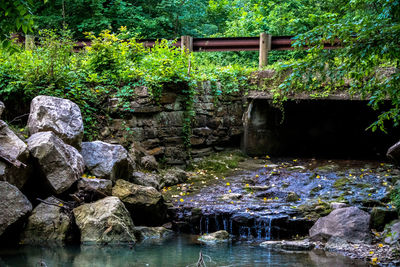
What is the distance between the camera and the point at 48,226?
6258mm

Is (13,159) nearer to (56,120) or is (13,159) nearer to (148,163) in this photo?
(56,120)

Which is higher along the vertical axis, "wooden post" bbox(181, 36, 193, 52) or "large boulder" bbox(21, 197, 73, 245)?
"wooden post" bbox(181, 36, 193, 52)

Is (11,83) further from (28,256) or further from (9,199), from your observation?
(28,256)

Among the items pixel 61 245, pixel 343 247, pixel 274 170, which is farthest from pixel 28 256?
pixel 274 170

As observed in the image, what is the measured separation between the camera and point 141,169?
8.95 meters

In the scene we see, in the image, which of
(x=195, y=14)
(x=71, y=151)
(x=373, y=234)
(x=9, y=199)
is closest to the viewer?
(x=9, y=199)

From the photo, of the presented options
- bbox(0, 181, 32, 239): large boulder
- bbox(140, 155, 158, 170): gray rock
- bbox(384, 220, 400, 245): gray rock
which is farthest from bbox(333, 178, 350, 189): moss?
bbox(0, 181, 32, 239): large boulder

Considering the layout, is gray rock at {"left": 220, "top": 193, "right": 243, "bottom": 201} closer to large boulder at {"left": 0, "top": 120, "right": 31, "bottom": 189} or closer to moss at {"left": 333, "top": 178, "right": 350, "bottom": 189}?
moss at {"left": 333, "top": 178, "right": 350, "bottom": 189}

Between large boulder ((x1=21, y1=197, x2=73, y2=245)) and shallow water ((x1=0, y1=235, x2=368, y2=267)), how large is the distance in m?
0.31

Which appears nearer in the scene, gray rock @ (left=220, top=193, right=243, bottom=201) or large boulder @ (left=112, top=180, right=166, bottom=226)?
large boulder @ (left=112, top=180, right=166, bottom=226)

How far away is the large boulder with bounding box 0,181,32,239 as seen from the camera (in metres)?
5.84

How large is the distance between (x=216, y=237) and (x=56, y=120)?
332 centimetres

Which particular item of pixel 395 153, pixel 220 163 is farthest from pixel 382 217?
pixel 220 163

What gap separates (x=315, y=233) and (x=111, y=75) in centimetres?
542
